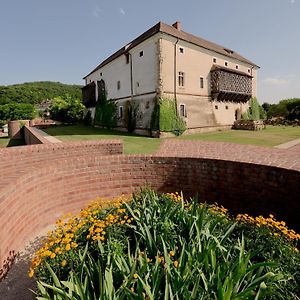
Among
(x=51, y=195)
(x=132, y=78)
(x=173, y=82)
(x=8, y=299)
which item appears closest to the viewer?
(x=8, y=299)

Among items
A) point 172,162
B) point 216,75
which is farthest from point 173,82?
point 172,162

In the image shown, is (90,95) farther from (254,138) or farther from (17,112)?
(254,138)

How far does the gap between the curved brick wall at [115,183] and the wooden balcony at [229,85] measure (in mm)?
21194

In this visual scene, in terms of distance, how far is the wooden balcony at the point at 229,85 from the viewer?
24741 mm

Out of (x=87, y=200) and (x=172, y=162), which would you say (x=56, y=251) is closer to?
(x=87, y=200)

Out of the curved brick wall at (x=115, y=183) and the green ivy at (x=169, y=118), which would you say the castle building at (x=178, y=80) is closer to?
the green ivy at (x=169, y=118)

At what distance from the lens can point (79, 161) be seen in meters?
5.53

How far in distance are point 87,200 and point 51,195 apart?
2.89 feet

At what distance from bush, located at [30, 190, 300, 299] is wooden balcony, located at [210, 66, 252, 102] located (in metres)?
23.2

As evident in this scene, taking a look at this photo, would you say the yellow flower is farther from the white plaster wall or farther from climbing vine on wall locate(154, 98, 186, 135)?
the white plaster wall

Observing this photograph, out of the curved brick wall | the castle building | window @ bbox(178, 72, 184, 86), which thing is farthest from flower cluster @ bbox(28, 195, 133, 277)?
window @ bbox(178, 72, 184, 86)

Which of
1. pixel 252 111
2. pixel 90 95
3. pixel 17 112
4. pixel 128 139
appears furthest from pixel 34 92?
pixel 128 139

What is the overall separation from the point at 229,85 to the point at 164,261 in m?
26.5

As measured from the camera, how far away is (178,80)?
70.8 ft
